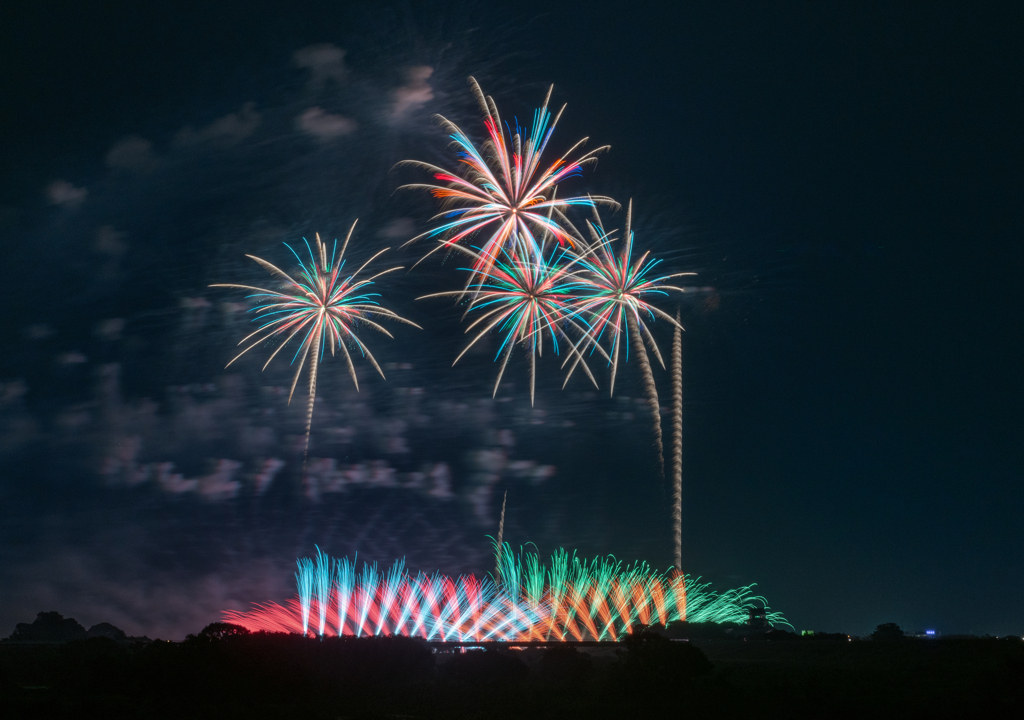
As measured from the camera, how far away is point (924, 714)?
1548 inches

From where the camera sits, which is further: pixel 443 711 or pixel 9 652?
pixel 9 652

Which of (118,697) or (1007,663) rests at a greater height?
(1007,663)

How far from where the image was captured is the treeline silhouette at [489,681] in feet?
132

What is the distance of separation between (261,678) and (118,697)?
30.1ft

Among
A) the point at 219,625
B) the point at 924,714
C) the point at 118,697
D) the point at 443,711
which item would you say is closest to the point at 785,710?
the point at 924,714

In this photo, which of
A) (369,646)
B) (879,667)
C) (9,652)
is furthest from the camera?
(9,652)

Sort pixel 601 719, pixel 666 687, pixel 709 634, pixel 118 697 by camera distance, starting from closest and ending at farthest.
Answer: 1. pixel 601 719
2. pixel 118 697
3. pixel 666 687
4. pixel 709 634

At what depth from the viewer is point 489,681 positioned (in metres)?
51.2

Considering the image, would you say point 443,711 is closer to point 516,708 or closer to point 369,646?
point 516,708

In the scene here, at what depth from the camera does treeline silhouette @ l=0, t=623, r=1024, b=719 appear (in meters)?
40.2

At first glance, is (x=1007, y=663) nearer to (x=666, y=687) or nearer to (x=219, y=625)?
(x=666, y=687)

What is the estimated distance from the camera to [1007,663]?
141 ft

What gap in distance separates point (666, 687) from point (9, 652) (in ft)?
206

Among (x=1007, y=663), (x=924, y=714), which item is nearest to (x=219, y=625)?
(x=924, y=714)
